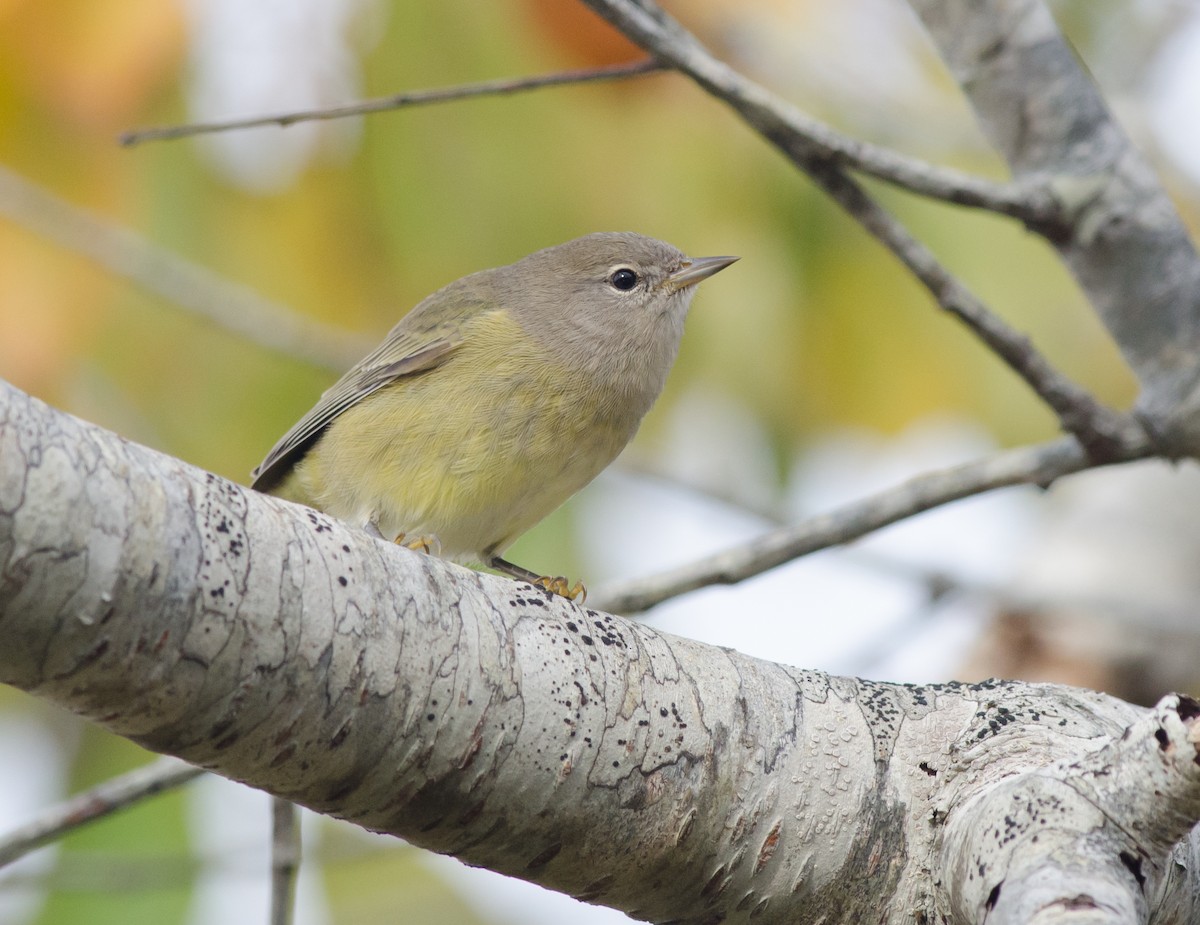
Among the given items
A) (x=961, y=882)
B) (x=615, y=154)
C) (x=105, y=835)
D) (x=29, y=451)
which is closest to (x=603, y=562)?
(x=615, y=154)

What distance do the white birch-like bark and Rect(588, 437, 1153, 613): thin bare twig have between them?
0.91 m

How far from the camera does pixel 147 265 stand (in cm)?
504

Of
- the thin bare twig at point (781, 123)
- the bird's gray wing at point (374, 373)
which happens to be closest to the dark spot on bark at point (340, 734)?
the thin bare twig at point (781, 123)

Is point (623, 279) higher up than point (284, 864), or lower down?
higher up

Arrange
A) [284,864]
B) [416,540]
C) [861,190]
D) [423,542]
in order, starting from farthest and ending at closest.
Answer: [416,540]
[423,542]
[861,190]
[284,864]

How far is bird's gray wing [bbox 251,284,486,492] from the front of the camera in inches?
216

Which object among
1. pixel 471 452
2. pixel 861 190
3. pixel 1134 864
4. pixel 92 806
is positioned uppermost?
pixel 861 190

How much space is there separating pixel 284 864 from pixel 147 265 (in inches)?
92.2

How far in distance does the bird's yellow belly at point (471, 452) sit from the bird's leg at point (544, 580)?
0.17m

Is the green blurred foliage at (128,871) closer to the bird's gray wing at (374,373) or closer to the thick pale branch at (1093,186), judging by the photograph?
the bird's gray wing at (374,373)

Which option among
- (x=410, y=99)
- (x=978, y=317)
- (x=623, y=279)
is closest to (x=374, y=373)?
(x=623, y=279)

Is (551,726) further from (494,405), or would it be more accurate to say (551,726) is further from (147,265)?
(147,265)

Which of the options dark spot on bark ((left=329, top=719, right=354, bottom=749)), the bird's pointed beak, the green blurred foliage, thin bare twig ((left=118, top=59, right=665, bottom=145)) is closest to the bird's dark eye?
the bird's pointed beak

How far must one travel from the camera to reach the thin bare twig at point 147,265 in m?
4.94
